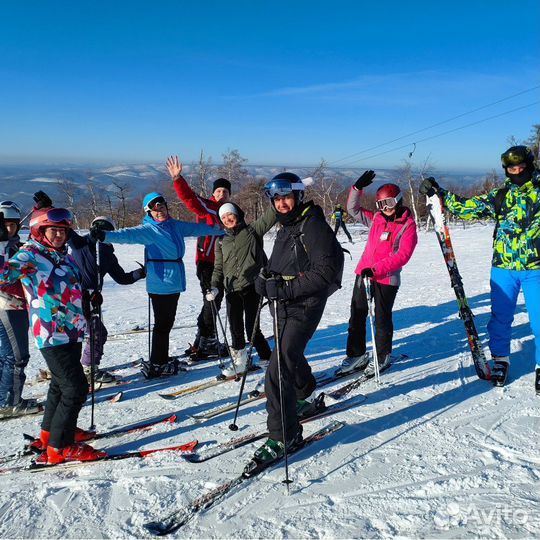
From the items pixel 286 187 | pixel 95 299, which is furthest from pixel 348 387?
pixel 95 299

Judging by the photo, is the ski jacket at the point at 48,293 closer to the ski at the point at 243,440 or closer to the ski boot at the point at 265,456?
the ski at the point at 243,440

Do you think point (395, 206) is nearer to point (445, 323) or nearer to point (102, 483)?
point (445, 323)

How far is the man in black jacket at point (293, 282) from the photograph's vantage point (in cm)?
312

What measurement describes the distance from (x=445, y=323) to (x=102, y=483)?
563cm

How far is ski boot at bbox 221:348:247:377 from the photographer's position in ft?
16.6

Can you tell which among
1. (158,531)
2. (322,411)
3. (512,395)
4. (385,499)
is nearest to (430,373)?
(512,395)

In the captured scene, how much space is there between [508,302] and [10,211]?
499 centimetres

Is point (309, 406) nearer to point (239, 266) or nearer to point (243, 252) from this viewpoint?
point (239, 266)

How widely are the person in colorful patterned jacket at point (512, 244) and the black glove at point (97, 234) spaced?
12.1 feet

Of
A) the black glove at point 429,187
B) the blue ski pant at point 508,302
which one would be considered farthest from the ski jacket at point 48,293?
the blue ski pant at point 508,302

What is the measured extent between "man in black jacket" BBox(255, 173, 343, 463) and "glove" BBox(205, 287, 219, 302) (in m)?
1.89

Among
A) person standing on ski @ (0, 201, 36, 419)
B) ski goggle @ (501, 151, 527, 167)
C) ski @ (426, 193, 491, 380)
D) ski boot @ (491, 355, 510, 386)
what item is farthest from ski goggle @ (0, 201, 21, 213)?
ski boot @ (491, 355, 510, 386)

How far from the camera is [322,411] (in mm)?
4098

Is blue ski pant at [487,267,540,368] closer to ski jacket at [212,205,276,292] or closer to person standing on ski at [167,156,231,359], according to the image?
A: ski jacket at [212,205,276,292]
